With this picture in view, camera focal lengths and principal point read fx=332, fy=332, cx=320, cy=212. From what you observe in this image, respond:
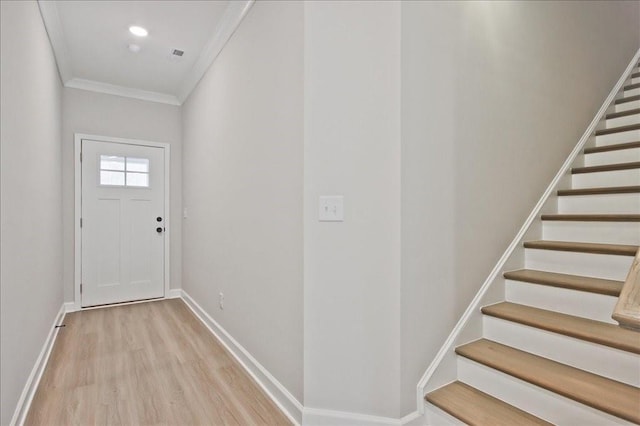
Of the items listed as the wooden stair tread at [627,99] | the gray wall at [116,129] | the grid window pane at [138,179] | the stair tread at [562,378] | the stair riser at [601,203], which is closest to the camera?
the stair tread at [562,378]

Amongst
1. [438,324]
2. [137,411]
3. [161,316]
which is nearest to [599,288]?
[438,324]

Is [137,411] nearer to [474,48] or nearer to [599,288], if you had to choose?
[599,288]

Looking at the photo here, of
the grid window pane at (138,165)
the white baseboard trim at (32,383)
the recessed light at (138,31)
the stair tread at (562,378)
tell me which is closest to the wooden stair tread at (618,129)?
the stair tread at (562,378)

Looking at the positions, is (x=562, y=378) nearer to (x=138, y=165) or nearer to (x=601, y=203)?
(x=601, y=203)

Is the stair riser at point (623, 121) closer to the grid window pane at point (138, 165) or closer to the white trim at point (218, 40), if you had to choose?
the white trim at point (218, 40)

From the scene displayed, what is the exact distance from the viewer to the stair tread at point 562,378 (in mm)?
1315

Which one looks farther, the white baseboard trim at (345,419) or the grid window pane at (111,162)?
the grid window pane at (111,162)

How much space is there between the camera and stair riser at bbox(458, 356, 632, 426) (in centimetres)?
137

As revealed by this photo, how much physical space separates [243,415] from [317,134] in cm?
164

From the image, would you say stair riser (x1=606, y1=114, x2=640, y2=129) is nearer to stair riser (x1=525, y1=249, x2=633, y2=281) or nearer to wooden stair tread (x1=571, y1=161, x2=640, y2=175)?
wooden stair tread (x1=571, y1=161, x2=640, y2=175)

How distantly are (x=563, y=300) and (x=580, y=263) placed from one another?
32 cm

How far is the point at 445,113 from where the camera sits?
1.80 meters

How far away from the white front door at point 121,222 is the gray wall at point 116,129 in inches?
5.1

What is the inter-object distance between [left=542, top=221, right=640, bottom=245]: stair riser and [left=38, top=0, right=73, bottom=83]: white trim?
408cm
